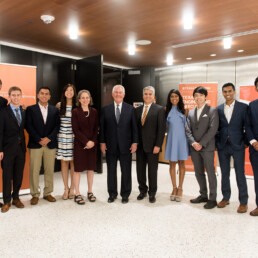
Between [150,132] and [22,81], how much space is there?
7.36 feet

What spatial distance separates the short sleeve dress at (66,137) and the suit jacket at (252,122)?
2515mm

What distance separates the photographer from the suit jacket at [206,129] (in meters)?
3.67

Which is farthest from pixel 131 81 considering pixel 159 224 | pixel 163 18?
pixel 159 224

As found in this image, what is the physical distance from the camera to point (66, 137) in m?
3.90

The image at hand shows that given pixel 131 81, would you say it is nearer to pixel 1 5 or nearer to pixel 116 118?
pixel 116 118

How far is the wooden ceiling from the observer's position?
3.50 m

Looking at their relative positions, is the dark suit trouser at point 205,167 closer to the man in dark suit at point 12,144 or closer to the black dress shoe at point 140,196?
the black dress shoe at point 140,196

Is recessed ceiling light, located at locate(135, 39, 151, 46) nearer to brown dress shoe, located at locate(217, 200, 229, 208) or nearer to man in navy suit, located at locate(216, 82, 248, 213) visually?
man in navy suit, located at locate(216, 82, 248, 213)

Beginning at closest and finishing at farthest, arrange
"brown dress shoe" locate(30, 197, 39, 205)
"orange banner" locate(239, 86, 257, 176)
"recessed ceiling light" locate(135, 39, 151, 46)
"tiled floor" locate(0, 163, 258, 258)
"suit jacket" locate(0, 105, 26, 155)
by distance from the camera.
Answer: "tiled floor" locate(0, 163, 258, 258) → "suit jacket" locate(0, 105, 26, 155) → "brown dress shoe" locate(30, 197, 39, 205) → "recessed ceiling light" locate(135, 39, 151, 46) → "orange banner" locate(239, 86, 257, 176)

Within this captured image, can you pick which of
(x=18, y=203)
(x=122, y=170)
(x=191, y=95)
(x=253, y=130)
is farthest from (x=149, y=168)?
(x=191, y=95)

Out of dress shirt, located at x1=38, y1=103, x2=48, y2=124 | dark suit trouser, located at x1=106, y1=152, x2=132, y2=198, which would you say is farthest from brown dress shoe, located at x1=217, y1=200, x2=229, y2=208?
dress shirt, located at x1=38, y1=103, x2=48, y2=124

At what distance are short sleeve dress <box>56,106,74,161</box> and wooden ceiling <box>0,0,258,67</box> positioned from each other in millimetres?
1466

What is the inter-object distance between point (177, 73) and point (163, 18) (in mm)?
3879

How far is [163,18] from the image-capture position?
3.97m
